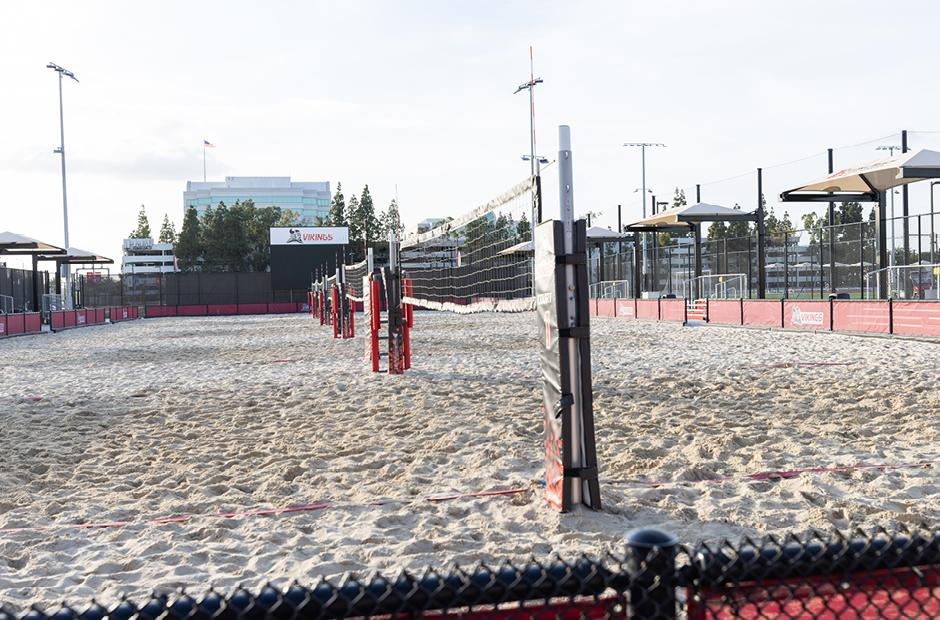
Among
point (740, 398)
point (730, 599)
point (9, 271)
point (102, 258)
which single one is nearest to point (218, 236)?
point (102, 258)

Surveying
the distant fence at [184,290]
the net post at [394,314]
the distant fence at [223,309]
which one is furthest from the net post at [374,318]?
the distant fence at [184,290]

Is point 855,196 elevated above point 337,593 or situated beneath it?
elevated above

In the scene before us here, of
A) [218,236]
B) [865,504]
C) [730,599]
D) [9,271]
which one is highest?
[218,236]

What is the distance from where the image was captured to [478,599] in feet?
5.25

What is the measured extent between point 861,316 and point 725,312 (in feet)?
16.7

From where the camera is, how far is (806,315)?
17312 mm

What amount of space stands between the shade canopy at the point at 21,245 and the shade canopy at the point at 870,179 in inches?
822

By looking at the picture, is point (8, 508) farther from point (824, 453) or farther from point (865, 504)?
point (824, 453)

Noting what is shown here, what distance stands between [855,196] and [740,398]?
38.6 feet

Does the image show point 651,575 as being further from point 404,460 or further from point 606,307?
point 606,307

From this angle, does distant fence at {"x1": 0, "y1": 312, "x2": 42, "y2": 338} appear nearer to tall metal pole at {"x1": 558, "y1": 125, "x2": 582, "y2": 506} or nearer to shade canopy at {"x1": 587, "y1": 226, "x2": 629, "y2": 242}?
shade canopy at {"x1": 587, "y1": 226, "x2": 629, "y2": 242}

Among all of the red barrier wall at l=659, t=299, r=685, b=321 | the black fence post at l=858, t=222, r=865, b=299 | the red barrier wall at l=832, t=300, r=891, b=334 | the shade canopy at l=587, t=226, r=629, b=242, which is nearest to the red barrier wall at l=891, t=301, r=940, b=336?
the red barrier wall at l=832, t=300, r=891, b=334

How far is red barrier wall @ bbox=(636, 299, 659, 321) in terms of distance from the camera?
24.1m

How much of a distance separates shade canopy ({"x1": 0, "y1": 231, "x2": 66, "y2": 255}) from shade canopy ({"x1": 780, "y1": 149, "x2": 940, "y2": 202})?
20.9 meters
